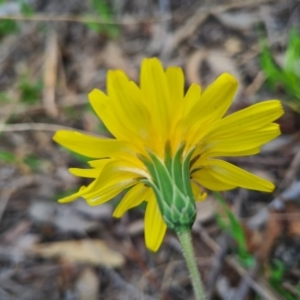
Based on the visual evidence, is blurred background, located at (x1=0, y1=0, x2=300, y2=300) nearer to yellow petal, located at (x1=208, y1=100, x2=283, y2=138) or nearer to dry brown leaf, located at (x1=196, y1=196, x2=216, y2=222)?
dry brown leaf, located at (x1=196, y1=196, x2=216, y2=222)

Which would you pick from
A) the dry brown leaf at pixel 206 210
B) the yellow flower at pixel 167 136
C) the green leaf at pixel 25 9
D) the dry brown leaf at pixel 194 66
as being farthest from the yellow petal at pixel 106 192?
the green leaf at pixel 25 9

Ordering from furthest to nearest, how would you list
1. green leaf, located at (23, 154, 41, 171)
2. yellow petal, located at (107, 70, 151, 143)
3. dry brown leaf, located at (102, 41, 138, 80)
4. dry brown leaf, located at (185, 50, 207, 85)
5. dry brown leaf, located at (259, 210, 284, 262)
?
dry brown leaf, located at (102, 41, 138, 80)
dry brown leaf, located at (185, 50, 207, 85)
green leaf, located at (23, 154, 41, 171)
dry brown leaf, located at (259, 210, 284, 262)
yellow petal, located at (107, 70, 151, 143)

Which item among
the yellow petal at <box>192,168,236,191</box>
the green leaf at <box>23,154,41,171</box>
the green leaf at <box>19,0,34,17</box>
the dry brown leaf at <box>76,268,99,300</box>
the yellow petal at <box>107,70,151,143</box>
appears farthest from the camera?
the green leaf at <box>19,0,34,17</box>

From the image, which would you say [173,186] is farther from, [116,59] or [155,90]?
[116,59]

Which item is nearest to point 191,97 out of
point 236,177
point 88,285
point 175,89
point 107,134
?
point 175,89

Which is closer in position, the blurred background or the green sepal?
the green sepal

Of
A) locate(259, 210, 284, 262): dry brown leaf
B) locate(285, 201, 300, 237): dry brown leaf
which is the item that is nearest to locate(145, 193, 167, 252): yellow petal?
locate(259, 210, 284, 262): dry brown leaf

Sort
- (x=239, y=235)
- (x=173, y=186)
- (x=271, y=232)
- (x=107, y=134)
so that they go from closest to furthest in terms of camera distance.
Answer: (x=173, y=186) → (x=239, y=235) → (x=271, y=232) → (x=107, y=134)

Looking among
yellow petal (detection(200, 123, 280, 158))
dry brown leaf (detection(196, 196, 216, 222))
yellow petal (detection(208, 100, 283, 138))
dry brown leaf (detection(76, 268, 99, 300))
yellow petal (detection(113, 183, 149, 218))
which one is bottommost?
dry brown leaf (detection(76, 268, 99, 300))
